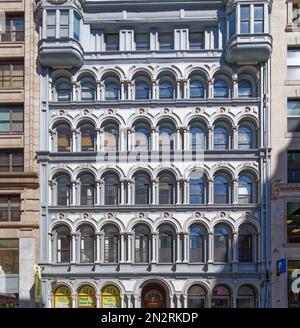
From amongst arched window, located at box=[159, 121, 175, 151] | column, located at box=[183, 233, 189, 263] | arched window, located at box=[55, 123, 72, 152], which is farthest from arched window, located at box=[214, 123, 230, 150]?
arched window, located at box=[55, 123, 72, 152]

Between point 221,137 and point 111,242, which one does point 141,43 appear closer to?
point 221,137

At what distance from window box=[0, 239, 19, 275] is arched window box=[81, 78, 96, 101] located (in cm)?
494

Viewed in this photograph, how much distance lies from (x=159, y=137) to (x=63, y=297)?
568cm

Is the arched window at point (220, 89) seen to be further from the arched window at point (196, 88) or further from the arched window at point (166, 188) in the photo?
the arched window at point (166, 188)

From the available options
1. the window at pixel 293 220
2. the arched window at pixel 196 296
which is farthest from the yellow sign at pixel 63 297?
the window at pixel 293 220

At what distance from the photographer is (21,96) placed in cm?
1466

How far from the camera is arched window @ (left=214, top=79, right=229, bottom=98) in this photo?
47.7 feet

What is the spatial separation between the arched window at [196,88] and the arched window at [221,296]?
19.3ft

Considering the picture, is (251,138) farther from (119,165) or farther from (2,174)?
(2,174)

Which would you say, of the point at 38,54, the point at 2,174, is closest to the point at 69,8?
the point at 38,54

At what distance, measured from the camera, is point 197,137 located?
1437 cm

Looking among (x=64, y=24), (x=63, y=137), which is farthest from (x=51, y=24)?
(x=63, y=137)

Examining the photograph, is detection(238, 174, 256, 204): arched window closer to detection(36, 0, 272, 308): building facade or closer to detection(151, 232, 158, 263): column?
detection(36, 0, 272, 308): building facade
